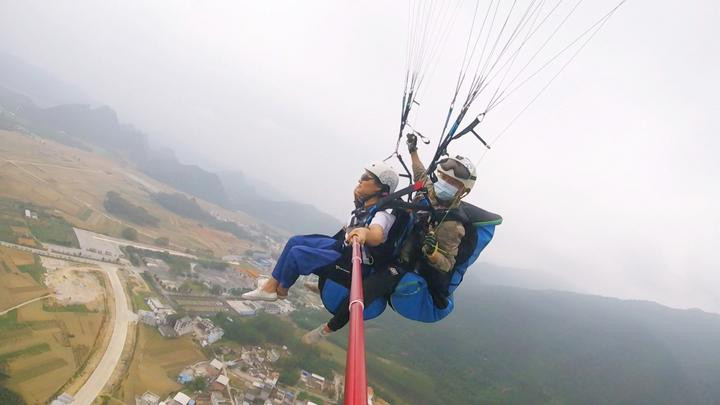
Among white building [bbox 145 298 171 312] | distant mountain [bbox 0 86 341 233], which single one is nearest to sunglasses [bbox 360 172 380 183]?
white building [bbox 145 298 171 312]

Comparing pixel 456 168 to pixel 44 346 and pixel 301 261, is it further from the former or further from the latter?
pixel 44 346

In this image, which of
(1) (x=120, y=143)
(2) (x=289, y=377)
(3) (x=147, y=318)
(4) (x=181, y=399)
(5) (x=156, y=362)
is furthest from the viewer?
(1) (x=120, y=143)

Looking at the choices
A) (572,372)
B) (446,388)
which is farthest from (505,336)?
(446,388)

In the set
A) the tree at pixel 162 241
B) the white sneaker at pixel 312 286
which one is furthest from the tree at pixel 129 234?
the white sneaker at pixel 312 286

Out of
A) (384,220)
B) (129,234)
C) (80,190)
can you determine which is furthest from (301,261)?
(80,190)

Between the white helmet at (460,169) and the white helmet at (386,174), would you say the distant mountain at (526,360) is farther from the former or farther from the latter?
the white helmet at (460,169)

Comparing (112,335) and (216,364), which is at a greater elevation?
(216,364)

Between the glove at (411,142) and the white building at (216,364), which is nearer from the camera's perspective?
the glove at (411,142)
